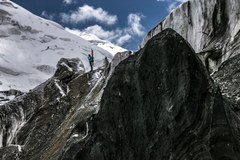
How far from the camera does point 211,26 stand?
24609 mm

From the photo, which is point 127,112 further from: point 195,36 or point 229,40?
point 195,36

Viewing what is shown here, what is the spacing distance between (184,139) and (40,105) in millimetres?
19119

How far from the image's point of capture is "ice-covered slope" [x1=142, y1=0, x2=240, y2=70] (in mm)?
21469

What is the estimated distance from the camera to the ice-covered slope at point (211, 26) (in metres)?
21.5

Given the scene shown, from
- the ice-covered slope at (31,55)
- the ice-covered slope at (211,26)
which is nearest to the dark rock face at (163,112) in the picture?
the ice-covered slope at (211,26)

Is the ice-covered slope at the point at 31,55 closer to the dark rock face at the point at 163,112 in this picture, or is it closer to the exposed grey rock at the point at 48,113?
the exposed grey rock at the point at 48,113

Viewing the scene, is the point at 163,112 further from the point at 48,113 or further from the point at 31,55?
the point at 31,55

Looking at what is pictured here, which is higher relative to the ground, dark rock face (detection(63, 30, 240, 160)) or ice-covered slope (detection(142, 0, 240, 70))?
ice-covered slope (detection(142, 0, 240, 70))

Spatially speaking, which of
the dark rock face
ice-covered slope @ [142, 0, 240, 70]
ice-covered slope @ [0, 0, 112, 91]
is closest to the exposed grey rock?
ice-covered slope @ [142, 0, 240, 70]

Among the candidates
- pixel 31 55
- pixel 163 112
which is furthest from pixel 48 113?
pixel 31 55

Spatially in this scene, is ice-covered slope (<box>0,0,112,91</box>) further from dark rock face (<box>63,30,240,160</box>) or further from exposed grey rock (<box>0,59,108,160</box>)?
dark rock face (<box>63,30,240,160</box>)

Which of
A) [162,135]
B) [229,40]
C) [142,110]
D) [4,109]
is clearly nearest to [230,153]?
[162,135]

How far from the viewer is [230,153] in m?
9.66

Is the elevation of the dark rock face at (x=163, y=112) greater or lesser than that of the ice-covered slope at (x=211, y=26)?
lesser
